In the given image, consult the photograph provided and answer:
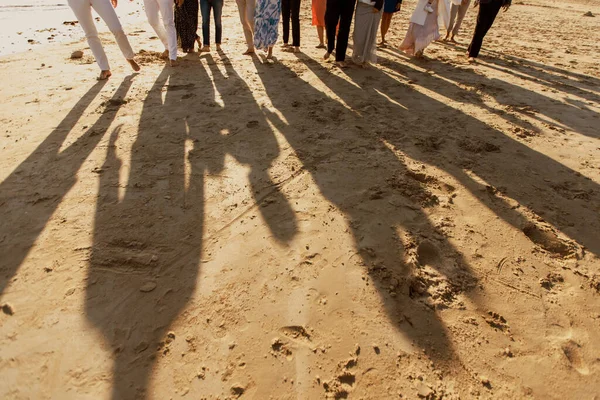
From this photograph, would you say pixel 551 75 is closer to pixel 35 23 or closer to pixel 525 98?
pixel 525 98

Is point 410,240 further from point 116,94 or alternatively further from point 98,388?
point 116,94

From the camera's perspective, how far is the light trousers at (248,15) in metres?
5.23

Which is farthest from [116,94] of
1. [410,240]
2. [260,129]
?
[410,240]

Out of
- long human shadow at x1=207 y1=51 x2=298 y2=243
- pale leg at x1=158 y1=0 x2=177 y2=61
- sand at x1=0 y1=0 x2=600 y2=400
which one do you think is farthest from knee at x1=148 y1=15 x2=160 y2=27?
sand at x1=0 y1=0 x2=600 y2=400

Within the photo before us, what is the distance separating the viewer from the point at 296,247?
1987mm

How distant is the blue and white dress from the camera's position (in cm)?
510

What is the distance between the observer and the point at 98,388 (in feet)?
4.49

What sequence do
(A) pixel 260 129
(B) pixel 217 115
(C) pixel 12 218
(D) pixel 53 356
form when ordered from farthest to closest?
(B) pixel 217 115
(A) pixel 260 129
(C) pixel 12 218
(D) pixel 53 356

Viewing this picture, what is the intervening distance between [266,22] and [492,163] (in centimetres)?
406

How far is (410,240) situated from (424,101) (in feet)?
8.33

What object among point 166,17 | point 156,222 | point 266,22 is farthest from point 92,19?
point 156,222

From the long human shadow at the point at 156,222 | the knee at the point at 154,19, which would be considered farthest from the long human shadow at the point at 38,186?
the knee at the point at 154,19

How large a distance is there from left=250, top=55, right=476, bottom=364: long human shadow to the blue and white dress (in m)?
2.09

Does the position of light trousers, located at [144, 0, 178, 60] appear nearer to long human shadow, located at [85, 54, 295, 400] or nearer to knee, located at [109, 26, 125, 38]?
knee, located at [109, 26, 125, 38]
